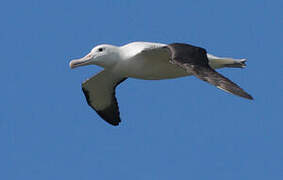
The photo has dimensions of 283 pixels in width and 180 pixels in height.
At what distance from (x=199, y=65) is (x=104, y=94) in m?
4.13

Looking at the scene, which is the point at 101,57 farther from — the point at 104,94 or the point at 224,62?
the point at 224,62

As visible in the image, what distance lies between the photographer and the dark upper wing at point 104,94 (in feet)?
54.0

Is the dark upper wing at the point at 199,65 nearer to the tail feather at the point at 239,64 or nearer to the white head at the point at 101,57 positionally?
the white head at the point at 101,57

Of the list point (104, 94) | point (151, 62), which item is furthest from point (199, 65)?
point (104, 94)

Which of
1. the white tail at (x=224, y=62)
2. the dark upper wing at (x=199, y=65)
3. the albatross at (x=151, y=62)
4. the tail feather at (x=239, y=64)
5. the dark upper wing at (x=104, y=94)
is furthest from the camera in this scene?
the dark upper wing at (x=104, y=94)

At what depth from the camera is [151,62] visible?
14688mm

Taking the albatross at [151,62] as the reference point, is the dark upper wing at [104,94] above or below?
below

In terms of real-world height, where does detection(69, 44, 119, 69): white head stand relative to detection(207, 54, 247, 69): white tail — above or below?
above

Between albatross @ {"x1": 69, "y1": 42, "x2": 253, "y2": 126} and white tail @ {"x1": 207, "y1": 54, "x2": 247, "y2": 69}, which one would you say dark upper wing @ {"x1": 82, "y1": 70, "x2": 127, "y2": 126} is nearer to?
albatross @ {"x1": 69, "y1": 42, "x2": 253, "y2": 126}

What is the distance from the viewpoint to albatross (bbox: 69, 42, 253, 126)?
13305 millimetres

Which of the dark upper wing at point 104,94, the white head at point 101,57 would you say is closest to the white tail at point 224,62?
the white head at point 101,57

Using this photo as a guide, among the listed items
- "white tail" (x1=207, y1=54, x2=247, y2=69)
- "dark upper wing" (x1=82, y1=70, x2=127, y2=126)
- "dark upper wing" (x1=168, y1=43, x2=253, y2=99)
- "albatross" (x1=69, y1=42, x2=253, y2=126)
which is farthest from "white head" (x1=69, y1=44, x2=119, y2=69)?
"white tail" (x1=207, y1=54, x2=247, y2=69)

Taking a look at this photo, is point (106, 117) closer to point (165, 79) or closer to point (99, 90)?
point (99, 90)

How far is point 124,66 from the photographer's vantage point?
48.5 ft
